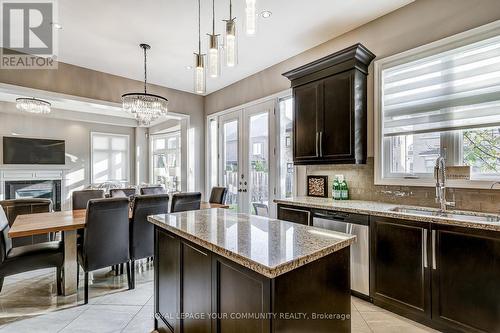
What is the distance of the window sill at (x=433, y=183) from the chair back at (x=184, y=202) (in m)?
2.22

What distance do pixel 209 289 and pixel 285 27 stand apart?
290cm

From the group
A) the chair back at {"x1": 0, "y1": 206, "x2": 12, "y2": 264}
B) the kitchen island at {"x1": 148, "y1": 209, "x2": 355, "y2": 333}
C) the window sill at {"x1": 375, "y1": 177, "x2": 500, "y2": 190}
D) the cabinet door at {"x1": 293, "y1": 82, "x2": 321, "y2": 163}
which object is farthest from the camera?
the cabinet door at {"x1": 293, "y1": 82, "x2": 321, "y2": 163}

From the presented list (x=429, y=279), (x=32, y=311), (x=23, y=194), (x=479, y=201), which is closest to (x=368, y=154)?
(x=479, y=201)

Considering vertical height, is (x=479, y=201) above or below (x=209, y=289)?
above

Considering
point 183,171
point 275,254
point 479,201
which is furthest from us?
point 183,171

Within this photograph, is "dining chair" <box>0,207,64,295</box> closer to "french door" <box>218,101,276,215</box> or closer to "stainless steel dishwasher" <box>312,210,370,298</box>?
"french door" <box>218,101,276,215</box>


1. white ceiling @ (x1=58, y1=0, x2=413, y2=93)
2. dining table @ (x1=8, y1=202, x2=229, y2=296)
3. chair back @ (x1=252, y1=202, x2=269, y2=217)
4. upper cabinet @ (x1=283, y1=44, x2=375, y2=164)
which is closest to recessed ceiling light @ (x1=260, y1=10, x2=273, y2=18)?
white ceiling @ (x1=58, y1=0, x2=413, y2=93)

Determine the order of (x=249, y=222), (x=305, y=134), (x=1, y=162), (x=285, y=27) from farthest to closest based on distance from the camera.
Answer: (x=1, y=162), (x=305, y=134), (x=285, y=27), (x=249, y=222)

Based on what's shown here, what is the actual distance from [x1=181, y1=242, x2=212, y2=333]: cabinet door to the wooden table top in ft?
5.40

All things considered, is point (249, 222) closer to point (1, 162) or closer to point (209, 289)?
point (209, 289)

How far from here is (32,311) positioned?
93.4 inches

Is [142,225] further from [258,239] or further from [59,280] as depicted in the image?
[258,239]

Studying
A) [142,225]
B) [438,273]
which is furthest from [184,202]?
[438,273]

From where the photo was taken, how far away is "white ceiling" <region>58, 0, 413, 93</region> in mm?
2600
